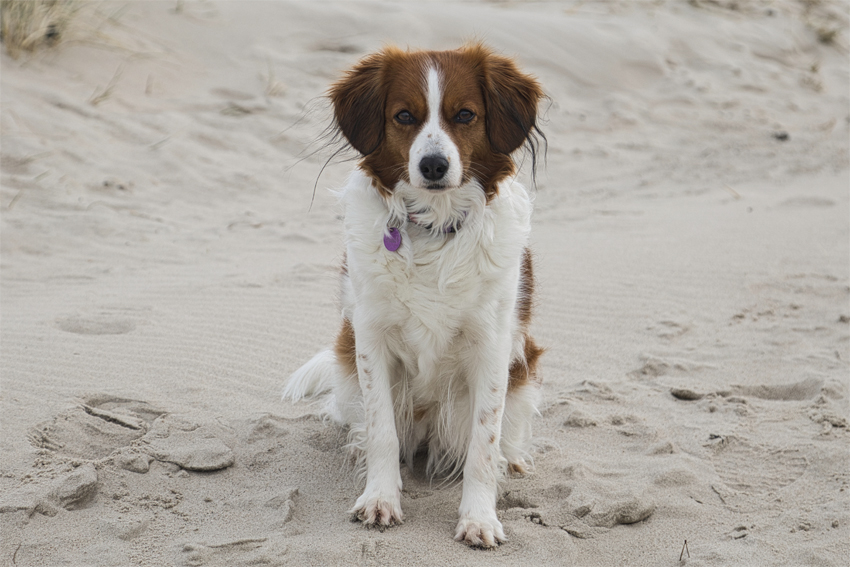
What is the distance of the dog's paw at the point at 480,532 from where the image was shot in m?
2.89

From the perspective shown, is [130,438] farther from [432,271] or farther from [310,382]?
[432,271]

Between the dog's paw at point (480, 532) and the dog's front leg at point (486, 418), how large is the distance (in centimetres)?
7

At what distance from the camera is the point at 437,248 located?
10.2ft

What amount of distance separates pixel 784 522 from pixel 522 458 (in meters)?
1.04

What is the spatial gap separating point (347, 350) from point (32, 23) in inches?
256

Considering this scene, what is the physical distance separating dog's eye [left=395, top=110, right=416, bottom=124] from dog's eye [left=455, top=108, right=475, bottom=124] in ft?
0.55

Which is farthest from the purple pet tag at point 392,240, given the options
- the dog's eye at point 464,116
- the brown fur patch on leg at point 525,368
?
the brown fur patch on leg at point 525,368

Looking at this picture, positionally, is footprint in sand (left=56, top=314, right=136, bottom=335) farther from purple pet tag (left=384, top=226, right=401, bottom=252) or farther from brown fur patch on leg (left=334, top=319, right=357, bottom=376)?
purple pet tag (left=384, top=226, right=401, bottom=252)

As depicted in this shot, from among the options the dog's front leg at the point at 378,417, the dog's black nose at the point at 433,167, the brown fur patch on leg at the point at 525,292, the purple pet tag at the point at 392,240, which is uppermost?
the dog's black nose at the point at 433,167

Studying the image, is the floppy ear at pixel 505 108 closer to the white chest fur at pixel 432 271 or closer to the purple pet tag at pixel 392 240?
the white chest fur at pixel 432 271

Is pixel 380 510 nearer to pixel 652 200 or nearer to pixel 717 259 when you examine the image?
pixel 717 259

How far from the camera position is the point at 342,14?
10680 mm

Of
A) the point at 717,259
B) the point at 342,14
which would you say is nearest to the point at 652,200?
the point at 717,259

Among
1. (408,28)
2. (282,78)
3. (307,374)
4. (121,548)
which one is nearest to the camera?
(121,548)
